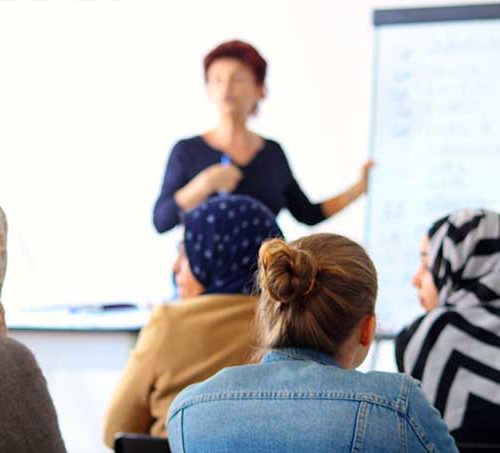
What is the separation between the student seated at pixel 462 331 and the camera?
1.80 metres

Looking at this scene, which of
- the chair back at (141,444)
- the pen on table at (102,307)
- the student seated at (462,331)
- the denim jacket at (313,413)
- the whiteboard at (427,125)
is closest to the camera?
the denim jacket at (313,413)

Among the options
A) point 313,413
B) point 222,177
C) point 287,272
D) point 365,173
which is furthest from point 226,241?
point 365,173

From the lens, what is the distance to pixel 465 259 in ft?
6.53

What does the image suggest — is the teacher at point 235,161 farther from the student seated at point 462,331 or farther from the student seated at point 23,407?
the student seated at point 23,407

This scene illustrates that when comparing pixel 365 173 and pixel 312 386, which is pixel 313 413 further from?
pixel 365 173

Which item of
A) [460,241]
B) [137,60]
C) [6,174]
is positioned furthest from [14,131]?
[460,241]

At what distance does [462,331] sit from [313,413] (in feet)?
2.63

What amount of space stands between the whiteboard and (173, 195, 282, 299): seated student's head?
1114 millimetres

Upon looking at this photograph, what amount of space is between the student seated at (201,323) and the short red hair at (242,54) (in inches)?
45.2

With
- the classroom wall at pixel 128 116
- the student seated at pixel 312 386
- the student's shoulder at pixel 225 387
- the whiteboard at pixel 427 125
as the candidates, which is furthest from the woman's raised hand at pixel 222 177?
the student's shoulder at pixel 225 387

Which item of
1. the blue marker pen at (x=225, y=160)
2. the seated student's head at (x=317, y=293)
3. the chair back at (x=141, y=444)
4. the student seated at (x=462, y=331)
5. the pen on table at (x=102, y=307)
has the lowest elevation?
the pen on table at (x=102, y=307)

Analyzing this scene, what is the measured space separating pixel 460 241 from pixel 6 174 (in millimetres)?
1846

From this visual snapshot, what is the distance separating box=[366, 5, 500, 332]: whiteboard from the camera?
9.78ft

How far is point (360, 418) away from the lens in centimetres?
115
